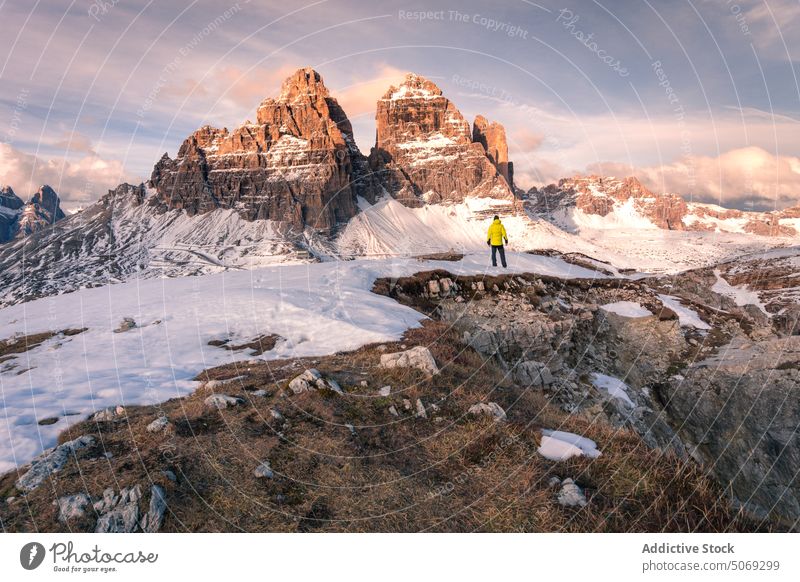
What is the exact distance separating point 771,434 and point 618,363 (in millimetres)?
8194

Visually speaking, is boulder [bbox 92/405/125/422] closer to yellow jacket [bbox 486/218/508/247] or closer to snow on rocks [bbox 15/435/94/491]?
snow on rocks [bbox 15/435/94/491]

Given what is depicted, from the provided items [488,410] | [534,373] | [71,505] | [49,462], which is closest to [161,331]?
[49,462]

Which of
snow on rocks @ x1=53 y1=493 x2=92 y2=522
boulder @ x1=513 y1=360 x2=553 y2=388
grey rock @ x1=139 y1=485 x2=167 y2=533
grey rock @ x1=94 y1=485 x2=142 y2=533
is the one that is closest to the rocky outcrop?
boulder @ x1=513 y1=360 x2=553 y2=388

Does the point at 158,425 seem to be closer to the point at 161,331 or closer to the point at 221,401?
the point at 221,401

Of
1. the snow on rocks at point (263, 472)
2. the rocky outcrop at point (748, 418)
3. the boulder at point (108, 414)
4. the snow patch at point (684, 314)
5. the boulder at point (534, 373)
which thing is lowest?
the rocky outcrop at point (748, 418)

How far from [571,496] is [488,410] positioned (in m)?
3.11

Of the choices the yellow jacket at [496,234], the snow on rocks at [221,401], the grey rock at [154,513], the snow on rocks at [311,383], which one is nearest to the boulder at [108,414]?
the snow on rocks at [221,401]

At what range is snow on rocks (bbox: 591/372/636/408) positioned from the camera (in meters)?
22.8

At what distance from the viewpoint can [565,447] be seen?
7824 mm

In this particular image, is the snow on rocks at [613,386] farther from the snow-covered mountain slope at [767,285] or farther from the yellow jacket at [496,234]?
the snow-covered mountain slope at [767,285]

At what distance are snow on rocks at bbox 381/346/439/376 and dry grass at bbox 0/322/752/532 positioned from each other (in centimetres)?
115

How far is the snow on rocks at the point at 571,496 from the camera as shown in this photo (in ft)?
20.1

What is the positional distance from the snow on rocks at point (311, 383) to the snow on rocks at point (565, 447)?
4.99 metres

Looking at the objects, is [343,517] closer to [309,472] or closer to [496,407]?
[309,472]
